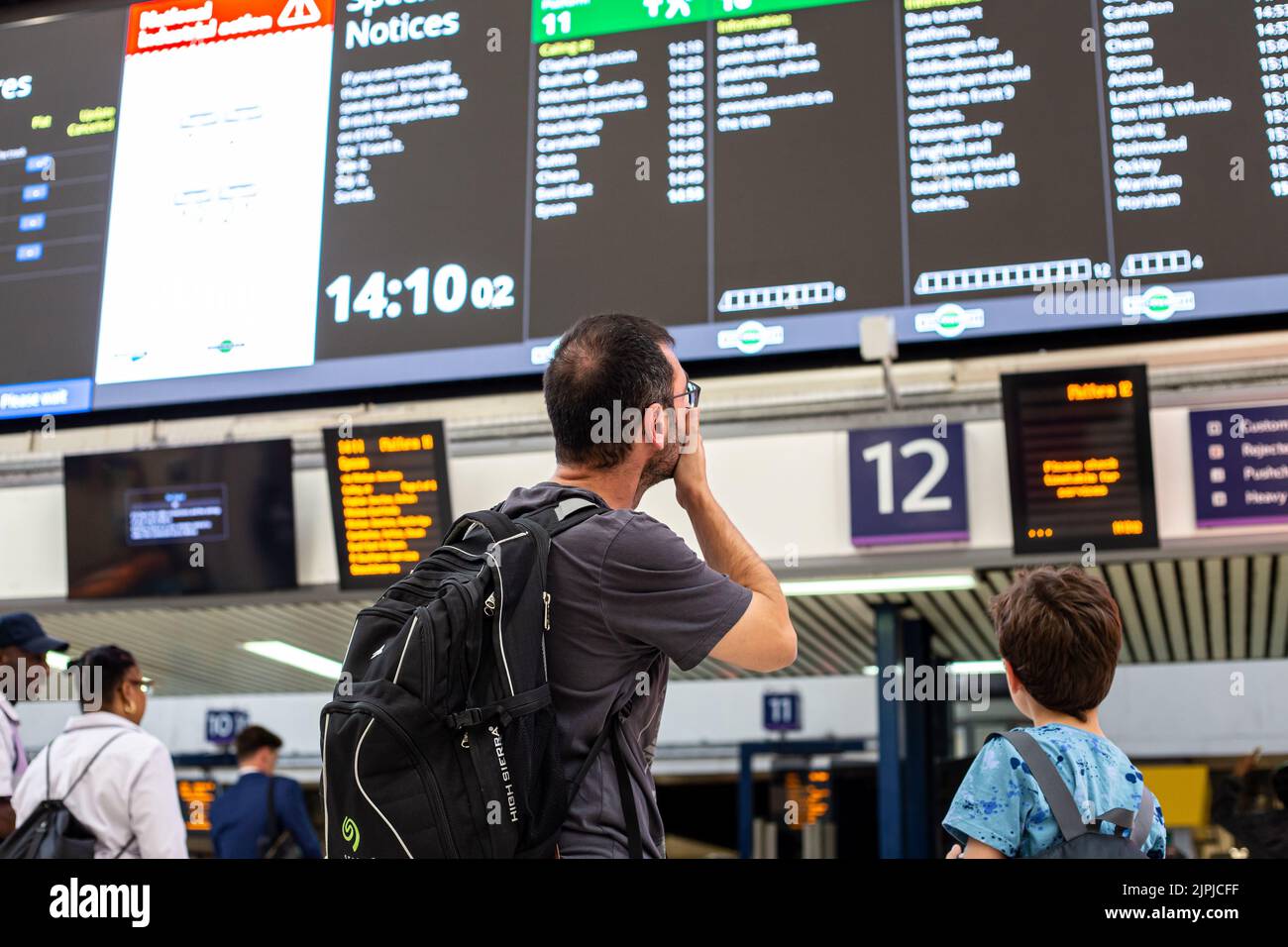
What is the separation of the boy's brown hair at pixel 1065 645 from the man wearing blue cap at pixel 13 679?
8.44 feet

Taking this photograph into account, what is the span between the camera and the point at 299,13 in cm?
452

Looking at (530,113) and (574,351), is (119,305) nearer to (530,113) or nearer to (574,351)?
(530,113)

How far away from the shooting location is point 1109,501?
433cm

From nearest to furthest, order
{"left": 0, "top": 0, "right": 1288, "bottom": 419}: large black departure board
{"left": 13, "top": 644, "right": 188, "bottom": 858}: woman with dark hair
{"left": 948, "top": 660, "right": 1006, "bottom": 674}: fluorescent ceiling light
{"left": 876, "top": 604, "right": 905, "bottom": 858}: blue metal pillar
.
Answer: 1. {"left": 13, "top": 644, "right": 188, "bottom": 858}: woman with dark hair
2. {"left": 0, "top": 0, "right": 1288, "bottom": 419}: large black departure board
3. {"left": 876, "top": 604, "right": 905, "bottom": 858}: blue metal pillar
4. {"left": 948, "top": 660, "right": 1006, "bottom": 674}: fluorescent ceiling light

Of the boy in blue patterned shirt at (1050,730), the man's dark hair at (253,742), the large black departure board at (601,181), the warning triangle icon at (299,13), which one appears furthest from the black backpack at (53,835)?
the man's dark hair at (253,742)

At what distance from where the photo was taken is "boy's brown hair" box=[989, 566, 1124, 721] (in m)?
2.04

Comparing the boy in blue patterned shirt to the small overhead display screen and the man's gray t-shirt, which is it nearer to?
the man's gray t-shirt

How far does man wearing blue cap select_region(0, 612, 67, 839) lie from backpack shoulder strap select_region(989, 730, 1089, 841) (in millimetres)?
2606

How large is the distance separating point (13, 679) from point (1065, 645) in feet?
9.36

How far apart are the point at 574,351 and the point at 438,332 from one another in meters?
2.21

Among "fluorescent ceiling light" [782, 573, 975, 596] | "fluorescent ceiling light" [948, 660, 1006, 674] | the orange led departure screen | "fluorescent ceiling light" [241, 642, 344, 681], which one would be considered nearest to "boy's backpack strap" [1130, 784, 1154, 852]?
the orange led departure screen

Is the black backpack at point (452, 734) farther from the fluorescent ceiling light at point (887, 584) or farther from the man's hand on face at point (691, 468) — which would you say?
the fluorescent ceiling light at point (887, 584)

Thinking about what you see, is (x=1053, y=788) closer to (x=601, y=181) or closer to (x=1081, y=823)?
(x=1081, y=823)

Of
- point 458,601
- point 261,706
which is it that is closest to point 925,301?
point 458,601
